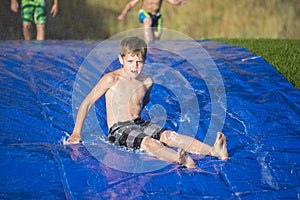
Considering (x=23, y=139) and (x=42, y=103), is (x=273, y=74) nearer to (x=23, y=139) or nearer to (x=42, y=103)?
(x=42, y=103)

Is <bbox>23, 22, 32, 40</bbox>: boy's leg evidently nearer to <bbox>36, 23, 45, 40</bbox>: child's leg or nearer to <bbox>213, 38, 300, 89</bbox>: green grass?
<bbox>36, 23, 45, 40</bbox>: child's leg

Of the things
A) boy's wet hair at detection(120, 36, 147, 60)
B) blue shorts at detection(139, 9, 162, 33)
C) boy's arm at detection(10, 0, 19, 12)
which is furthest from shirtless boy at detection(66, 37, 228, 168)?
boy's arm at detection(10, 0, 19, 12)

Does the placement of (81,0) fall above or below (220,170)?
above

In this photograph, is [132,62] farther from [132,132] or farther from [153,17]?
[153,17]

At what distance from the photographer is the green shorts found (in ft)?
27.9

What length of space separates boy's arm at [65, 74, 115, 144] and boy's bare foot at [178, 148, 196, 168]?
0.82m

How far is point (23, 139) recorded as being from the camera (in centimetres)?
399

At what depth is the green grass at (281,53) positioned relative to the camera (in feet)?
21.8

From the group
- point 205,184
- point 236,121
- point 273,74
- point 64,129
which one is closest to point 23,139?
point 64,129

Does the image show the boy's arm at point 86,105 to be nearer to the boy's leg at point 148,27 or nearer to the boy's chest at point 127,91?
the boy's chest at point 127,91

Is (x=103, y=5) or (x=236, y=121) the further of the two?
(x=103, y=5)

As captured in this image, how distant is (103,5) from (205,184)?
6993 mm

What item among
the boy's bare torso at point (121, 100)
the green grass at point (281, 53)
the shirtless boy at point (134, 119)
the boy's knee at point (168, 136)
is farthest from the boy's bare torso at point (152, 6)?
the boy's knee at point (168, 136)

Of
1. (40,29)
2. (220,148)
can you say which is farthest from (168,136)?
(40,29)
